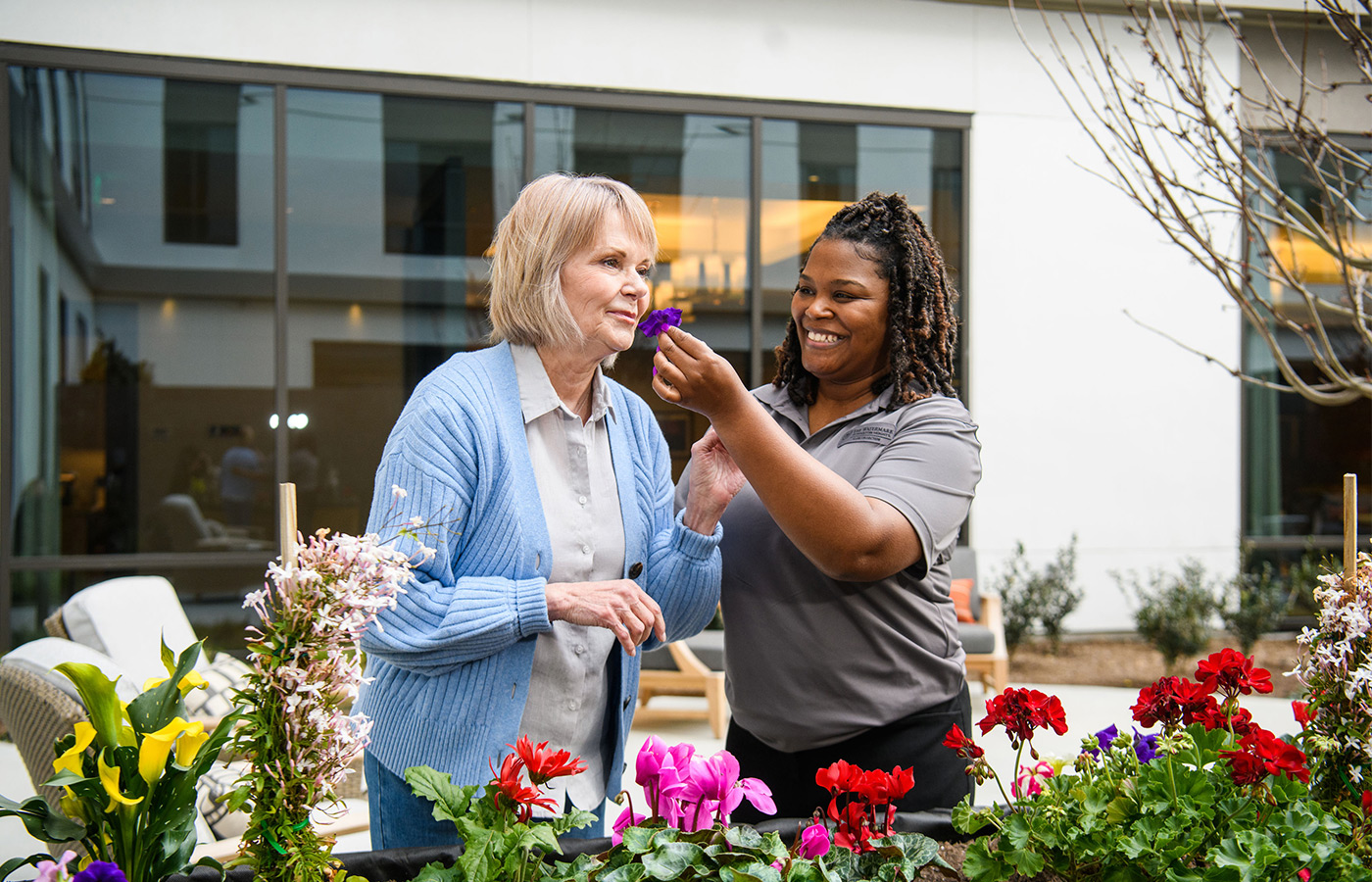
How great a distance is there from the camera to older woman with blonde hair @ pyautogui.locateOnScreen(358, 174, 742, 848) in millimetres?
1462

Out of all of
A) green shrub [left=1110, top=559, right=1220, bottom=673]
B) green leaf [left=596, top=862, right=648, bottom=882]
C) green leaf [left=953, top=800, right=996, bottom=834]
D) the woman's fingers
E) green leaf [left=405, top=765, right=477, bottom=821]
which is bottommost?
green shrub [left=1110, top=559, right=1220, bottom=673]

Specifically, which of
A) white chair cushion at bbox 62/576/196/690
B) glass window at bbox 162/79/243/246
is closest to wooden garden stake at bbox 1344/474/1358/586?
white chair cushion at bbox 62/576/196/690

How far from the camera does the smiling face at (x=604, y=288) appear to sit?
5.50 feet

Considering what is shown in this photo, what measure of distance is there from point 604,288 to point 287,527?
2.57ft

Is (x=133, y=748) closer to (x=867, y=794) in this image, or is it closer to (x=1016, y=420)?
(x=867, y=794)

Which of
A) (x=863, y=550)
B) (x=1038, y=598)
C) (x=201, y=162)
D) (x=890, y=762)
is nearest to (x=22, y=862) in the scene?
(x=863, y=550)

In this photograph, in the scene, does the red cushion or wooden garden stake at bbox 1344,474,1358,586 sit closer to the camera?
wooden garden stake at bbox 1344,474,1358,586

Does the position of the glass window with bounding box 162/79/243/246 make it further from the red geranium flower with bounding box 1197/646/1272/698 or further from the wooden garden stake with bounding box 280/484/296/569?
the red geranium flower with bounding box 1197/646/1272/698

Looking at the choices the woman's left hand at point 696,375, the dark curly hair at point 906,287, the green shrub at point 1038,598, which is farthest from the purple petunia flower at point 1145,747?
the green shrub at point 1038,598

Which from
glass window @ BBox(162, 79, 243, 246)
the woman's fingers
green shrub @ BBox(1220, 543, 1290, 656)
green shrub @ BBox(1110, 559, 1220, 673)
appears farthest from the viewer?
green shrub @ BBox(1220, 543, 1290, 656)

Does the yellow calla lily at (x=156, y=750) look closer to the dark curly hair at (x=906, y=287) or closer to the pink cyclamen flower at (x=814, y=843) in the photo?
the pink cyclamen flower at (x=814, y=843)

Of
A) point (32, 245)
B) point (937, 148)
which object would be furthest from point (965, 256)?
point (32, 245)

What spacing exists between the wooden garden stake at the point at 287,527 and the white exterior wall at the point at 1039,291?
6212mm

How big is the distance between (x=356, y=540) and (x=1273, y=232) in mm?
8447
